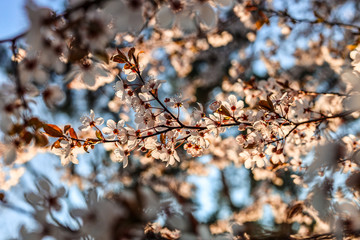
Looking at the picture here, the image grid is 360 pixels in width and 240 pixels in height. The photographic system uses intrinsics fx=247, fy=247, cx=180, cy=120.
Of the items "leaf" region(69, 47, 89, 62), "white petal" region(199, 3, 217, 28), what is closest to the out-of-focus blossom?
"leaf" region(69, 47, 89, 62)

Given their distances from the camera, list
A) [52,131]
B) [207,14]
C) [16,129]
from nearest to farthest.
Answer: [207,14], [16,129], [52,131]

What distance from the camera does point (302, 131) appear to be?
0.88 m

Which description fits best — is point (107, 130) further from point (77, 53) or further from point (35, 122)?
point (77, 53)

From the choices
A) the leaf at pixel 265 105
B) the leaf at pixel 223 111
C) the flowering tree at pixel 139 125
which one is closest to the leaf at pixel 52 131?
the flowering tree at pixel 139 125

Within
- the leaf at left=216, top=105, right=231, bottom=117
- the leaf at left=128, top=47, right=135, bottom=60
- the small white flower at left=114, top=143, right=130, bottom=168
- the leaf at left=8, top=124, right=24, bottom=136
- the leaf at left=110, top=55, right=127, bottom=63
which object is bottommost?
the leaf at left=8, top=124, right=24, bottom=136

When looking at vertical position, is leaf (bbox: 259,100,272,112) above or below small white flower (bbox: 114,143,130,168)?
above

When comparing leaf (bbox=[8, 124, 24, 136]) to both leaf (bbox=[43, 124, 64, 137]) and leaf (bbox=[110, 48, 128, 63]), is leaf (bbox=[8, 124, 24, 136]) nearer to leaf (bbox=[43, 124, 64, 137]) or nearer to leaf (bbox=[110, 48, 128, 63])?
leaf (bbox=[43, 124, 64, 137])

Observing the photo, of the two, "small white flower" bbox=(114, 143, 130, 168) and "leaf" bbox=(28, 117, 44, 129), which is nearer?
"leaf" bbox=(28, 117, 44, 129)

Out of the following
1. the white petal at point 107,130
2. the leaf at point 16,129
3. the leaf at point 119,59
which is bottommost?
the leaf at point 16,129

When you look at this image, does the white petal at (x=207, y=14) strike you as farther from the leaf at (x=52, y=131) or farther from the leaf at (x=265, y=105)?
the leaf at (x=52, y=131)

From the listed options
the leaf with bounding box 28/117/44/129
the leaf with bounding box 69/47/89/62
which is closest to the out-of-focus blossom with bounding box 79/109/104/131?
the leaf with bounding box 28/117/44/129

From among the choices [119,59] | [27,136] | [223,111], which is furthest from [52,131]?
[223,111]

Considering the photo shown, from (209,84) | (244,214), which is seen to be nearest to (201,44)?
(209,84)

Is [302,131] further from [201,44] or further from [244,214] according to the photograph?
[244,214]
